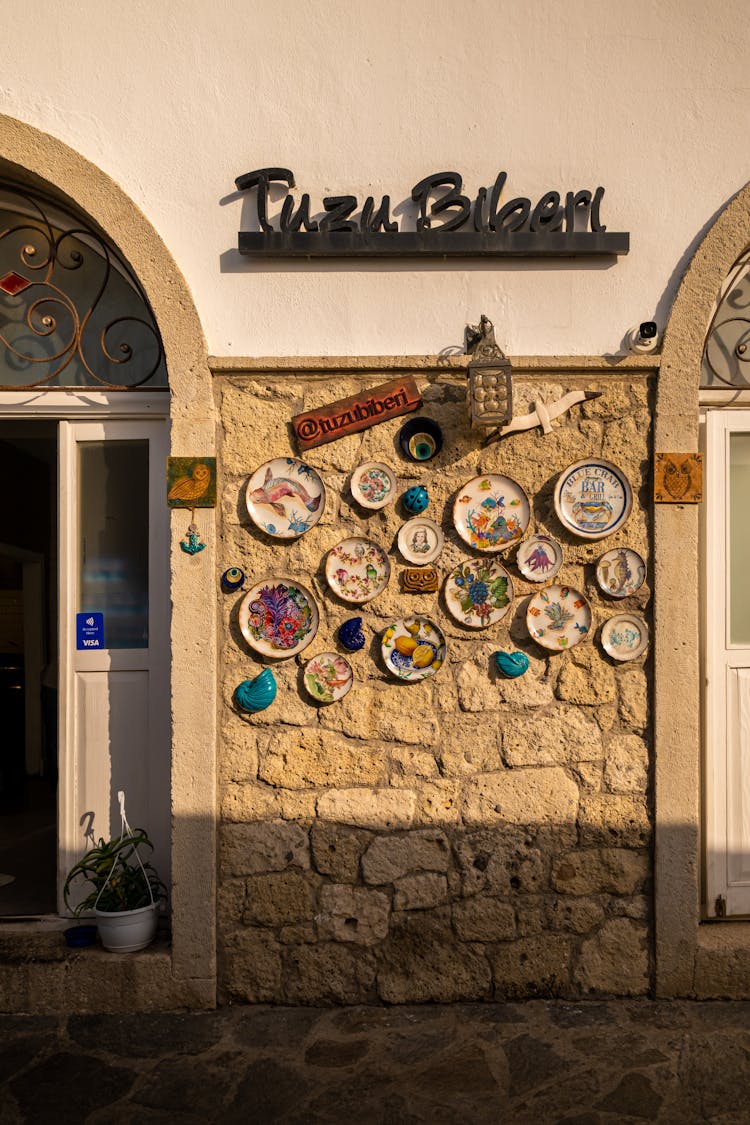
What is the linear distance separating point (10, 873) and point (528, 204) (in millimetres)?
4382

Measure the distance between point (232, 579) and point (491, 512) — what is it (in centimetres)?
112

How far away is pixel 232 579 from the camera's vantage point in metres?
3.40

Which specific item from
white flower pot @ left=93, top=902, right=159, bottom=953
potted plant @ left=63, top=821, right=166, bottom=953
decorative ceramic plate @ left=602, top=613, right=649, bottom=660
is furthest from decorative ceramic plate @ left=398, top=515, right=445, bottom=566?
white flower pot @ left=93, top=902, right=159, bottom=953

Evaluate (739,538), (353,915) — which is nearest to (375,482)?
(739,538)

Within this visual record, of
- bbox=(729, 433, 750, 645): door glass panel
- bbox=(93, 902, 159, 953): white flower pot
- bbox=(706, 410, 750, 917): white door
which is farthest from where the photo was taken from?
bbox=(729, 433, 750, 645): door glass panel

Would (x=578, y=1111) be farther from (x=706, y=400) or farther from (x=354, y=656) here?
(x=706, y=400)

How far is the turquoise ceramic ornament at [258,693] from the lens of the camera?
11.1 feet

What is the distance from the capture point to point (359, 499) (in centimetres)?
340

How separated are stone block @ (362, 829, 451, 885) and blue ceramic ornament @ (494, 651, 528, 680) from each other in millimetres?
Answer: 754

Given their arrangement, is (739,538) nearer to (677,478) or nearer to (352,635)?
(677,478)

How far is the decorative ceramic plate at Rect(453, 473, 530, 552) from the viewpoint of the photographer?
342 centimetres

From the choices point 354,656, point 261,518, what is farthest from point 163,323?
point 354,656

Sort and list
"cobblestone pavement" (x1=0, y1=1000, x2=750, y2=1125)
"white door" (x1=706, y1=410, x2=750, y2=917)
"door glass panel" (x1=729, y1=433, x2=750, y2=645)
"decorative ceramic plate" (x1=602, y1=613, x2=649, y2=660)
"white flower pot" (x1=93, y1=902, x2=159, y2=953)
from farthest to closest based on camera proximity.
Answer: "door glass panel" (x1=729, y1=433, x2=750, y2=645) < "white door" (x1=706, y1=410, x2=750, y2=917) < "decorative ceramic plate" (x1=602, y1=613, x2=649, y2=660) < "white flower pot" (x1=93, y1=902, x2=159, y2=953) < "cobblestone pavement" (x1=0, y1=1000, x2=750, y2=1125)

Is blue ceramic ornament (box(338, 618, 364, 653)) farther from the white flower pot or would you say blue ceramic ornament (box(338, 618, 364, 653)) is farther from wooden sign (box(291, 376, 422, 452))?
the white flower pot
